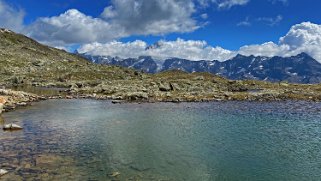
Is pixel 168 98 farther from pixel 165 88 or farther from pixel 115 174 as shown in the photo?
pixel 115 174

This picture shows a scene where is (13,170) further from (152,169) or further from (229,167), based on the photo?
(229,167)

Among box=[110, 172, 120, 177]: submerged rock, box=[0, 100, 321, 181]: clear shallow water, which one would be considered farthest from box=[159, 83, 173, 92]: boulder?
box=[110, 172, 120, 177]: submerged rock

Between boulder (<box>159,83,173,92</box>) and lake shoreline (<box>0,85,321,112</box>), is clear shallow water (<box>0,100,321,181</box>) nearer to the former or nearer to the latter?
lake shoreline (<box>0,85,321,112</box>)

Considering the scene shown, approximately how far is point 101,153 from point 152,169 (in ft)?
26.6

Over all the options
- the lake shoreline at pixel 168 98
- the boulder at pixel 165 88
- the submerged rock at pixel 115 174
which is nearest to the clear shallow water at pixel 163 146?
the submerged rock at pixel 115 174

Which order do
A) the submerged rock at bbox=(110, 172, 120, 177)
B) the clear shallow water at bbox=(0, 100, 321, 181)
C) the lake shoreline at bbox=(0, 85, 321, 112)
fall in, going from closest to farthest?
the submerged rock at bbox=(110, 172, 120, 177) < the clear shallow water at bbox=(0, 100, 321, 181) < the lake shoreline at bbox=(0, 85, 321, 112)

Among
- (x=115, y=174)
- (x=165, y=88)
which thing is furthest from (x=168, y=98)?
(x=115, y=174)

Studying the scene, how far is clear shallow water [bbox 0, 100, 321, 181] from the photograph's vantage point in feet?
105

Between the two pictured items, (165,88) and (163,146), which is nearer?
(163,146)

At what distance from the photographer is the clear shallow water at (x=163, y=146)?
31.9 metres

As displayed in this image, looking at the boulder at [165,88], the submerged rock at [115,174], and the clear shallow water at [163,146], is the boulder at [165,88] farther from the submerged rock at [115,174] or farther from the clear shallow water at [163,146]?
the submerged rock at [115,174]

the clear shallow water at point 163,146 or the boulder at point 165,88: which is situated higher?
the boulder at point 165,88

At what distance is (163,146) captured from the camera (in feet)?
138

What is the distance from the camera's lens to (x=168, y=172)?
31641mm
